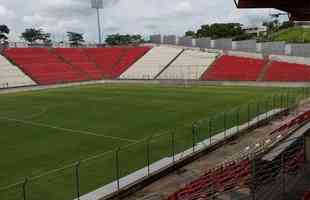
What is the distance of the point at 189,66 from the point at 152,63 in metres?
9.49

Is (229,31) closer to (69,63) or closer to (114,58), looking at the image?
(114,58)

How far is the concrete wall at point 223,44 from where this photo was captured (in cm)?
8144

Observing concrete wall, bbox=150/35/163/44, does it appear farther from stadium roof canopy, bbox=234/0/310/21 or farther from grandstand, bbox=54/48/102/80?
stadium roof canopy, bbox=234/0/310/21

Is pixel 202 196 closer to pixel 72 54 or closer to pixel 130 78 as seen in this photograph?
pixel 130 78

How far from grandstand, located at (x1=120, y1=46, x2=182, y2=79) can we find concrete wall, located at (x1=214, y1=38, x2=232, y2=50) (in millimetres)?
8639

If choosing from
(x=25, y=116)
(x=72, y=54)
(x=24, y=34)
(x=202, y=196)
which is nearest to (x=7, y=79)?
(x=72, y=54)

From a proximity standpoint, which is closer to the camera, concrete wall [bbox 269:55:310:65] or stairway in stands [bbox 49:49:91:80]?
concrete wall [bbox 269:55:310:65]

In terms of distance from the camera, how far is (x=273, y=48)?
73062 mm

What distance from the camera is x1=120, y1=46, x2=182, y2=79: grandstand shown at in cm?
7969

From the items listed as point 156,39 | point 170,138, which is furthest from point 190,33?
point 170,138

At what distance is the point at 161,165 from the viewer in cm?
1662

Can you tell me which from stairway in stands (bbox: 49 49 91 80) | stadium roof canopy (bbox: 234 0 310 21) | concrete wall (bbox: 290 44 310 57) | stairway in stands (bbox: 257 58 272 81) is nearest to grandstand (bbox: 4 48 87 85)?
stairway in stands (bbox: 49 49 91 80)

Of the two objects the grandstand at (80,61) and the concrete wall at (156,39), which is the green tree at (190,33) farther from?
the grandstand at (80,61)

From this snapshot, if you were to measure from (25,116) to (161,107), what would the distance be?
12.2m
